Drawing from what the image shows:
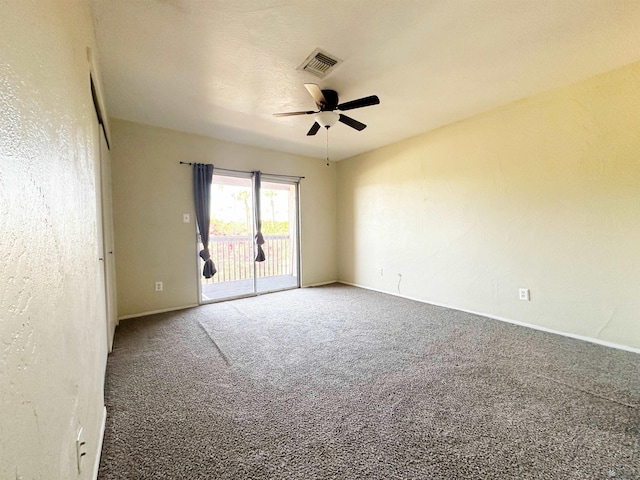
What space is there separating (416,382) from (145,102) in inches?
141

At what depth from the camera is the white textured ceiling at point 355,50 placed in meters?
1.67

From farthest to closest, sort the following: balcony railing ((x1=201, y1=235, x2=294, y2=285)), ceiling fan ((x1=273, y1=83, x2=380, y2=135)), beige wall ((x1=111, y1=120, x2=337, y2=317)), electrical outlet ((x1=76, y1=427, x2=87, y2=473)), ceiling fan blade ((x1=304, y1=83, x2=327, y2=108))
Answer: balcony railing ((x1=201, y1=235, x2=294, y2=285)) → beige wall ((x1=111, y1=120, x2=337, y2=317)) → ceiling fan ((x1=273, y1=83, x2=380, y2=135)) → ceiling fan blade ((x1=304, y1=83, x2=327, y2=108)) → electrical outlet ((x1=76, y1=427, x2=87, y2=473))

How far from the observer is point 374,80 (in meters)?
2.41

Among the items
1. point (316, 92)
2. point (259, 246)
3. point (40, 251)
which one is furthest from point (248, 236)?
point (40, 251)

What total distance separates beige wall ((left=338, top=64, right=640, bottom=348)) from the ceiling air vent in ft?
6.55

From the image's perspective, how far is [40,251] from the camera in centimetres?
63

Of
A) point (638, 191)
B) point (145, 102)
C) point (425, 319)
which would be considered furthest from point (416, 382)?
point (145, 102)

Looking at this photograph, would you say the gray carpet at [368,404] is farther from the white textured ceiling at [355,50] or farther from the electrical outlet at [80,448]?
the white textured ceiling at [355,50]

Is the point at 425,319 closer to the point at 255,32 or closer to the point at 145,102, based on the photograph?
the point at 255,32

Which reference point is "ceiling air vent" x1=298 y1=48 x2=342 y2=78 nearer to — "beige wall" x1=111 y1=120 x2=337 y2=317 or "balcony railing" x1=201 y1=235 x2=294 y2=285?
"beige wall" x1=111 y1=120 x2=337 y2=317

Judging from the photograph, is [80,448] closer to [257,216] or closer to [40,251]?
[40,251]

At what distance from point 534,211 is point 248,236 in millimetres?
4270

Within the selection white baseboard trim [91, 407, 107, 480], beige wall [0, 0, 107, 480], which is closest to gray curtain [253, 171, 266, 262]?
white baseboard trim [91, 407, 107, 480]

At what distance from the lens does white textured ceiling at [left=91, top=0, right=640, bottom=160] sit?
1.67 metres
